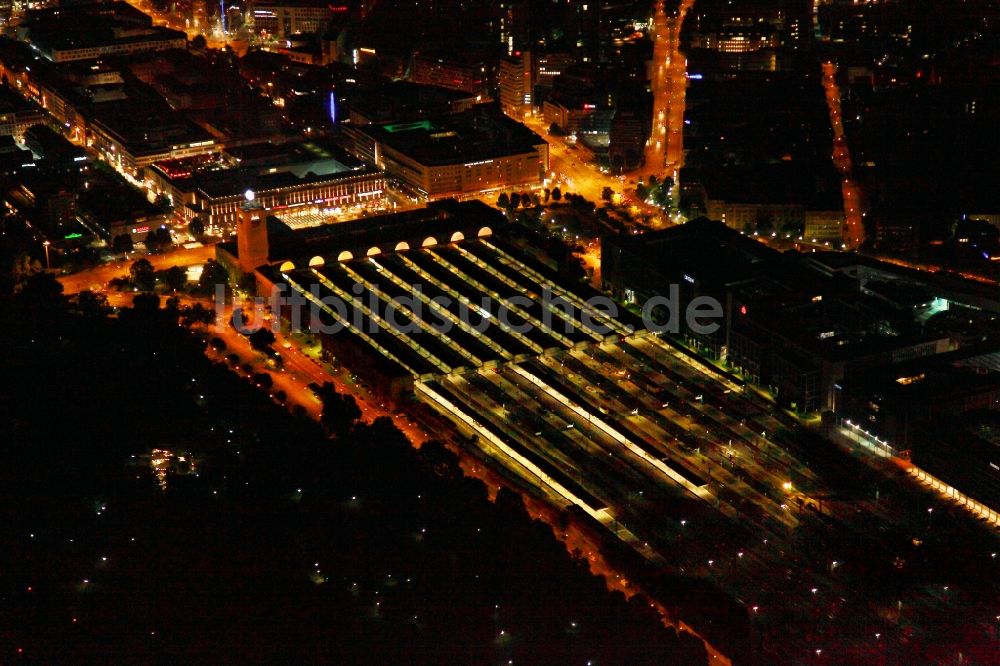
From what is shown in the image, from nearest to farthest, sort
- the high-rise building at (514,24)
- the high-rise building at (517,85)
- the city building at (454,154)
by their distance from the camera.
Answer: the city building at (454,154) → the high-rise building at (517,85) → the high-rise building at (514,24)

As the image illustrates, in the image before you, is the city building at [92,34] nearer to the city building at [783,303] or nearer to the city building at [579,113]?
the city building at [579,113]

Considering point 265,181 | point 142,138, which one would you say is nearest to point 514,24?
point 142,138

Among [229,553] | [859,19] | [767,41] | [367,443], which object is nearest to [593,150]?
[767,41]

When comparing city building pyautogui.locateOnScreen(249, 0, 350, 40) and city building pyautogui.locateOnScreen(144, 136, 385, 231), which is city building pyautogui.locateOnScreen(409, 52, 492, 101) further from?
city building pyautogui.locateOnScreen(144, 136, 385, 231)

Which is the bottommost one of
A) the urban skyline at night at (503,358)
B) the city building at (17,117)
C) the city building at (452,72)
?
the urban skyline at night at (503,358)

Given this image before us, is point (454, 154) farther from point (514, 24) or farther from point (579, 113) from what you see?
point (514, 24)

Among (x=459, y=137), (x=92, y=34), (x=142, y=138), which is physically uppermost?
(x=92, y=34)

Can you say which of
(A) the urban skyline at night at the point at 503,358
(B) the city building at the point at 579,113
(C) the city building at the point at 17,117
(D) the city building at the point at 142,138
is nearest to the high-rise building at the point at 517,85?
(A) the urban skyline at night at the point at 503,358

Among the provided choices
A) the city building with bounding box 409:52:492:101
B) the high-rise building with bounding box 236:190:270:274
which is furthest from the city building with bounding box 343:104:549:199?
the high-rise building with bounding box 236:190:270:274

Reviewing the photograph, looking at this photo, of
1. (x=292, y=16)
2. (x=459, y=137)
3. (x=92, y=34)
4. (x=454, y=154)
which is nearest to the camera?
(x=454, y=154)

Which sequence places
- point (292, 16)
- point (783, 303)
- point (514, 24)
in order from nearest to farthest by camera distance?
point (783, 303) < point (514, 24) < point (292, 16)

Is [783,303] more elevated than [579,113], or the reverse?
[579,113]
